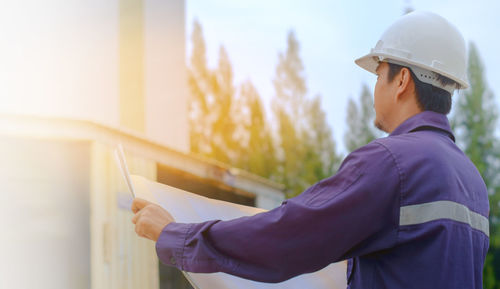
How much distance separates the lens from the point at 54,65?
30.2 ft

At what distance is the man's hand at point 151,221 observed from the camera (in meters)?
1.88

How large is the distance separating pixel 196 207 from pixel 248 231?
0.63 metres

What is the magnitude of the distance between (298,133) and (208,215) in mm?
25641

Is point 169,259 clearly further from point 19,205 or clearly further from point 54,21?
point 54,21

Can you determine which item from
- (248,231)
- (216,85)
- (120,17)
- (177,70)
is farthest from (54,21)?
(216,85)

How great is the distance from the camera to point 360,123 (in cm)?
2795

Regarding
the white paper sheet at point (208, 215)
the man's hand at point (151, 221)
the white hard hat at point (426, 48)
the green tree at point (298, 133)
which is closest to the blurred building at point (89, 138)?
the white paper sheet at point (208, 215)

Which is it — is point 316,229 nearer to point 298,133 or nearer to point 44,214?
point 44,214

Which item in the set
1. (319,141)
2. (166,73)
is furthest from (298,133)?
(166,73)

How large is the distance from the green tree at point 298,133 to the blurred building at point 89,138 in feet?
48.7

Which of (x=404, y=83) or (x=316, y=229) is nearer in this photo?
(x=316, y=229)

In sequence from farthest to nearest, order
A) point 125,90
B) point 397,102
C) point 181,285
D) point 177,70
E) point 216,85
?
point 216,85 < point 177,70 < point 125,90 < point 181,285 < point 397,102

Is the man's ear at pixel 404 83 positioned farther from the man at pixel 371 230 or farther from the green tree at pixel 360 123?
the green tree at pixel 360 123

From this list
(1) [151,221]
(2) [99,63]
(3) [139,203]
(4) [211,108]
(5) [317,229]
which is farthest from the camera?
(4) [211,108]
